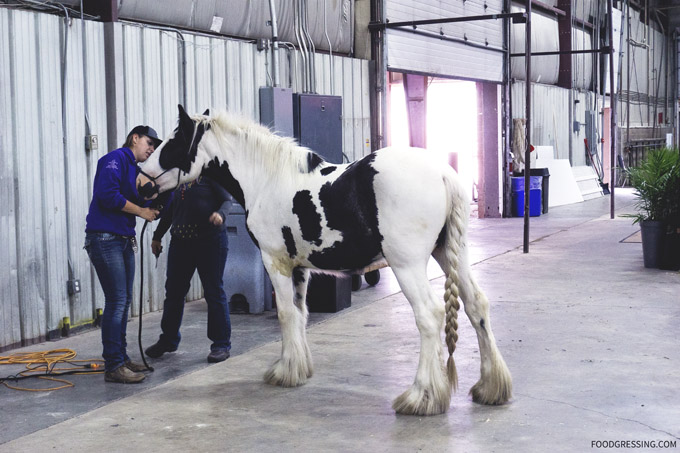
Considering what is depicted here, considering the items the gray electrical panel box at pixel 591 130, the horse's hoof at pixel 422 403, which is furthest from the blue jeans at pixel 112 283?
the gray electrical panel box at pixel 591 130

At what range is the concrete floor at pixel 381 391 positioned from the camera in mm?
4789

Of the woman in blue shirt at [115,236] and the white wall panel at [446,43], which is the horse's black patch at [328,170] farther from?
the white wall panel at [446,43]

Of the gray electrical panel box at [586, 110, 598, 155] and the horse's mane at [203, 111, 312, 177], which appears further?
the gray electrical panel box at [586, 110, 598, 155]

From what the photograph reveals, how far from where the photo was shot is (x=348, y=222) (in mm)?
5527

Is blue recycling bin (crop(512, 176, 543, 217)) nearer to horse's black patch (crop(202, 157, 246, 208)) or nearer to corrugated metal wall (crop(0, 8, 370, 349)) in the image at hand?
corrugated metal wall (crop(0, 8, 370, 349))

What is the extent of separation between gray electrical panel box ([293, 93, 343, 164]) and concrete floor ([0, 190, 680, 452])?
1938 mm

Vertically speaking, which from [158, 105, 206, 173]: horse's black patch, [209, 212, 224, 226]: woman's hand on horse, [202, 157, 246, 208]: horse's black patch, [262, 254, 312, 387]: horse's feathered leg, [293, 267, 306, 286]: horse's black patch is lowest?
[262, 254, 312, 387]: horse's feathered leg

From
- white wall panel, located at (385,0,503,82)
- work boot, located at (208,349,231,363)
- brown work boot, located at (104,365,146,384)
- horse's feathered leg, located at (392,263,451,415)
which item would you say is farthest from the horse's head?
white wall panel, located at (385,0,503,82)

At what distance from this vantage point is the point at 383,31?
13422mm

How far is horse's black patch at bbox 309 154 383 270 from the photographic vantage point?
5.45m

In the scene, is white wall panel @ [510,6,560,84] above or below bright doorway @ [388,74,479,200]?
above

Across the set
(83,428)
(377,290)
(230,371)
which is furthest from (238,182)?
(377,290)

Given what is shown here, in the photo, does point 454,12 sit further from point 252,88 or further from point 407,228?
point 407,228

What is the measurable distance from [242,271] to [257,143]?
9.22 ft
